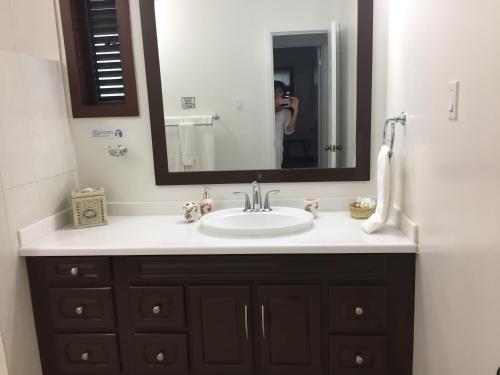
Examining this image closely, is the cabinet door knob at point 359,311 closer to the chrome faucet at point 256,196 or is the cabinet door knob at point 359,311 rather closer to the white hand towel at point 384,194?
the white hand towel at point 384,194

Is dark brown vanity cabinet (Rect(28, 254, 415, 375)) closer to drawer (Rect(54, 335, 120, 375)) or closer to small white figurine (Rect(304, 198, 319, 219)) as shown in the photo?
drawer (Rect(54, 335, 120, 375))

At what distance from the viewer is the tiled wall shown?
1.61 meters

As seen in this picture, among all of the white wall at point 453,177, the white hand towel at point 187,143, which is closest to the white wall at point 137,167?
the white hand towel at point 187,143

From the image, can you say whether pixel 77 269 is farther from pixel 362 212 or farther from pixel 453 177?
pixel 453 177

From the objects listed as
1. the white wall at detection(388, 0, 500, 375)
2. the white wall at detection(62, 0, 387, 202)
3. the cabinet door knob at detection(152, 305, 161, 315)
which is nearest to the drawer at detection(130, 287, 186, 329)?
the cabinet door knob at detection(152, 305, 161, 315)

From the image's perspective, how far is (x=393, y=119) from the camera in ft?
5.49

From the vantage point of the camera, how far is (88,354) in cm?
177

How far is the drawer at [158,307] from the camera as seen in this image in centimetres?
168

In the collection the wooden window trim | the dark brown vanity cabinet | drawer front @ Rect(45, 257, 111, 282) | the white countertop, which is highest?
the wooden window trim

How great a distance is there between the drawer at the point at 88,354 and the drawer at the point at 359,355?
3.11ft

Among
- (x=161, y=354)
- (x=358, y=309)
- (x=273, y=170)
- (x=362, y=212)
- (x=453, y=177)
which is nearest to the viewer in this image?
(x=453, y=177)

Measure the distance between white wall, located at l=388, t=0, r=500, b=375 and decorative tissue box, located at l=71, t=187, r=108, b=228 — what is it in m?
1.42

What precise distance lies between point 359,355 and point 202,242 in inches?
31.3

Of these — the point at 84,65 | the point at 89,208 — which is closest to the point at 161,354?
the point at 89,208
